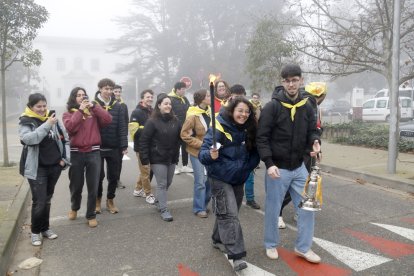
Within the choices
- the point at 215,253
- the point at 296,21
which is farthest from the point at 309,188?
the point at 296,21

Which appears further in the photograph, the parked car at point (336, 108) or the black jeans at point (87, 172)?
the parked car at point (336, 108)

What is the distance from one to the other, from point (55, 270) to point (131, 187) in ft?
12.8

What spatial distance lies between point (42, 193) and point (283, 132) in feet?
9.53

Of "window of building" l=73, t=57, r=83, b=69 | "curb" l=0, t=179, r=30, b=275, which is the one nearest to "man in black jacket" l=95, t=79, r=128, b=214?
"curb" l=0, t=179, r=30, b=275

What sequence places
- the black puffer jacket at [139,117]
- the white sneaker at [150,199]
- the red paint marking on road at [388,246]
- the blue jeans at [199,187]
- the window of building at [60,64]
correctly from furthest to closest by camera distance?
1. the window of building at [60,64]
2. the black puffer jacket at [139,117]
3. the white sneaker at [150,199]
4. the blue jeans at [199,187]
5. the red paint marking on road at [388,246]

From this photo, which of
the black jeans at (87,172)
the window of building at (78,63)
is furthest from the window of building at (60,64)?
the black jeans at (87,172)

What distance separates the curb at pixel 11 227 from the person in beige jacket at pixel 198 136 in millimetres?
2423

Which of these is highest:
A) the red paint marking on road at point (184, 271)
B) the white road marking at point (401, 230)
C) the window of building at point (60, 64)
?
the window of building at point (60, 64)

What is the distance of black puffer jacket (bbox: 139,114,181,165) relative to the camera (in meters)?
5.46

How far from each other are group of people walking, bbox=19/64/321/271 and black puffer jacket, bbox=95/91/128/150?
15mm

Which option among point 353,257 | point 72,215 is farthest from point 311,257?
point 72,215

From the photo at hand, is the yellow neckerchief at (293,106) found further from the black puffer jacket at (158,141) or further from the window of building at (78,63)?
the window of building at (78,63)

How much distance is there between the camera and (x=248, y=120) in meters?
3.93

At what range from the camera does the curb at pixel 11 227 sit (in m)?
4.11
